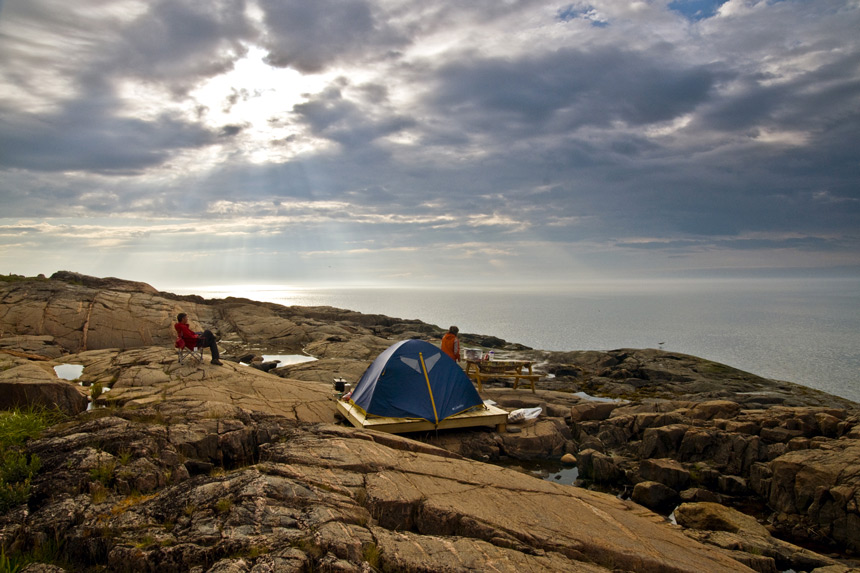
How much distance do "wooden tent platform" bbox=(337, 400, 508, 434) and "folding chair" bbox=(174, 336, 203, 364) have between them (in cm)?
542

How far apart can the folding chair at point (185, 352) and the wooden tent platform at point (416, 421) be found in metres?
5.42

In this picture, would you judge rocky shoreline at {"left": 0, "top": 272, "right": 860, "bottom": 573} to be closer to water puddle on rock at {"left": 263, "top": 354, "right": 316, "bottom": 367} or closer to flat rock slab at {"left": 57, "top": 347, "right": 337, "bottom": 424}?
flat rock slab at {"left": 57, "top": 347, "right": 337, "bottom": 424}

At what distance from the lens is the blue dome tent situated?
13195 millimetres

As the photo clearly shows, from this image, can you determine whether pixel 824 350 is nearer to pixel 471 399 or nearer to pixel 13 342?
pixel 471 399

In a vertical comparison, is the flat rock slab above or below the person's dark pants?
below

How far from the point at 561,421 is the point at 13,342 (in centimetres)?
2265

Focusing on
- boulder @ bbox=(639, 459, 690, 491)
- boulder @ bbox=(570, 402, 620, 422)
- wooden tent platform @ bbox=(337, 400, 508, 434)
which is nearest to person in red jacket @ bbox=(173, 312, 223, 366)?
wooden tent platform @ bbox=(337, 400, 508, 434)

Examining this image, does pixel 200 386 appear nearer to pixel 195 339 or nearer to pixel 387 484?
pixel 195 339

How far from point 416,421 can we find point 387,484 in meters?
5.59

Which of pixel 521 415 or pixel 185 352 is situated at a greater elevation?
pixel 185 352

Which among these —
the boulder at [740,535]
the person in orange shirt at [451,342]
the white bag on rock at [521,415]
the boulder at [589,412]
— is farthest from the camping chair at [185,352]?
the boulder at [740,535]

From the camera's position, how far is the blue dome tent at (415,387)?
43.3 feet

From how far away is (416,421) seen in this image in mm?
13102

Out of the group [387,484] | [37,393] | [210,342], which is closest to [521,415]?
[387,484]
